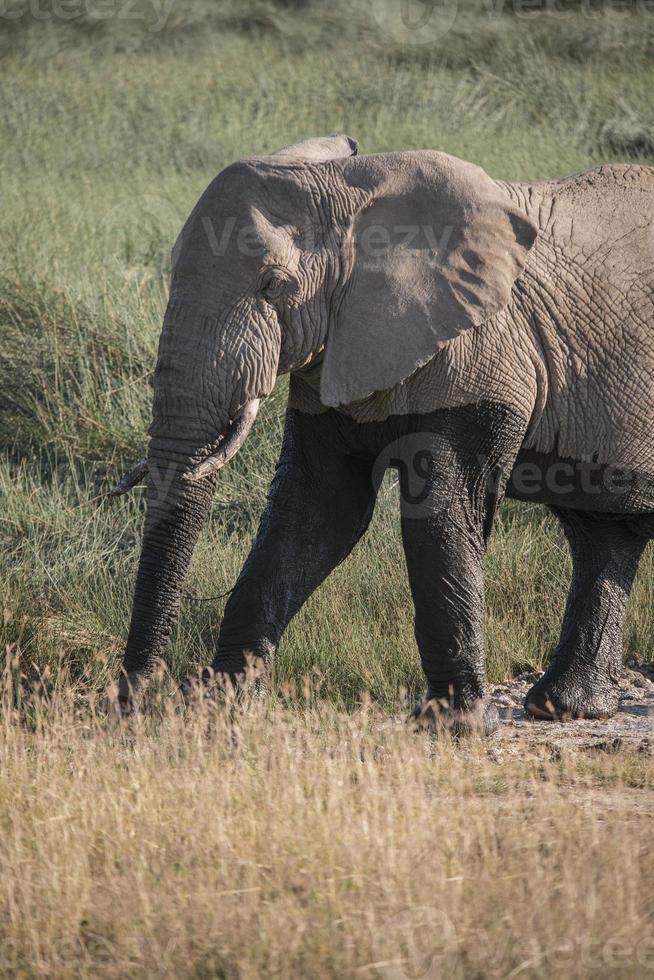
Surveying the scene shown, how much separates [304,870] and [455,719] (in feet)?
5.83

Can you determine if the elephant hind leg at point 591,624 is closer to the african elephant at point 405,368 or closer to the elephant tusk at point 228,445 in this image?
the african elephant at point 405,368

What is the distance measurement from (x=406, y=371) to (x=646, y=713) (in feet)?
7.43

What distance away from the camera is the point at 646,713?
267 inches

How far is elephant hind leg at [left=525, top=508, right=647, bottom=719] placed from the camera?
21.5 feet

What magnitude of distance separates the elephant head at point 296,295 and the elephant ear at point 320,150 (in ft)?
0.28

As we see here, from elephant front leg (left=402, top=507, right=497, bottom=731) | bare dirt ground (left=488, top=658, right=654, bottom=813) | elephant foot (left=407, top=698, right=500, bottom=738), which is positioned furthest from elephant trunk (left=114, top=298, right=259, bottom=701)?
bare dirt ground (left=488, top=658, right=654, bottom=813)

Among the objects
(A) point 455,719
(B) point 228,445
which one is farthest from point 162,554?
(A) point 455,719

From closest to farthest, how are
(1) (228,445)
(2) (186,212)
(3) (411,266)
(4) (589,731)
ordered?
(1) (228,445) → (3) (411,266) → (4) (589,731) → (2) (186,212)

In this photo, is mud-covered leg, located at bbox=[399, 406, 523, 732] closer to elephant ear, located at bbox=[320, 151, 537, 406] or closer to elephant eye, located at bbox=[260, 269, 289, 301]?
elephant ear, located at bbox=[320, 151, 537, 406]

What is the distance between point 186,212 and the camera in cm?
1288

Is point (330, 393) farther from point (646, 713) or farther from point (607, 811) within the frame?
point (646, 713)

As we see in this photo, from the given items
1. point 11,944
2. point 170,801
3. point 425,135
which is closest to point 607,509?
point 170,801

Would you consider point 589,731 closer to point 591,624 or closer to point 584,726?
point 584,726

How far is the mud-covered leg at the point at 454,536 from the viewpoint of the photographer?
18.5ft
